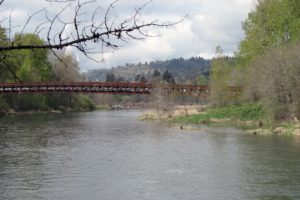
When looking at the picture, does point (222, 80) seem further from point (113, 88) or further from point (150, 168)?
point (150, 168)

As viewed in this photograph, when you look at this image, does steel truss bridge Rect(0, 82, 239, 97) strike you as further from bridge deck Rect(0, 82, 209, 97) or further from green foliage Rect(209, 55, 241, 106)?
green foliage Rect(209, 55, 241, 106)

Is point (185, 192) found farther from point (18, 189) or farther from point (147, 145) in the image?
point (147, 145)

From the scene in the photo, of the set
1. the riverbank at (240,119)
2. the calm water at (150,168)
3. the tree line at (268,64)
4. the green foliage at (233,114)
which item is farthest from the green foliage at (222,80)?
the calm water at (150,168)

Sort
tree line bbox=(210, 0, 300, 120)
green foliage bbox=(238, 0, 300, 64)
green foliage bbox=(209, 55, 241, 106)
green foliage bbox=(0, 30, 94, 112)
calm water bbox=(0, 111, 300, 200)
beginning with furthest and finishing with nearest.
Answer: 1. green foliage bbox=(0, 30, 94, 112)
2. green foliage bbox=(209, 55, 241, 106)
3. green foliage bbox=(238, 0, 300, 64)
4. tree line bbox=(210, 0, 300, 120)
5. calm water bbox=(0, 111, 300, 200)

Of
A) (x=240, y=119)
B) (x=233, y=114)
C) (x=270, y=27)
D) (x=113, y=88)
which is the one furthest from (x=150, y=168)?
(x=113, y=88)

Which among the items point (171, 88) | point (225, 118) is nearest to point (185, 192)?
point (225, 118)

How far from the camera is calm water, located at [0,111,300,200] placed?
59.3 ft

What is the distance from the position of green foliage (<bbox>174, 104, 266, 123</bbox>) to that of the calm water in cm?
1462

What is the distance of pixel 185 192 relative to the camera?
18.0 metres

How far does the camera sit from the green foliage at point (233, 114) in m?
51.0

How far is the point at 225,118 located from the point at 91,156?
1214 inches

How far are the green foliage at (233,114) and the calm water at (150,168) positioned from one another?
48.0 ft

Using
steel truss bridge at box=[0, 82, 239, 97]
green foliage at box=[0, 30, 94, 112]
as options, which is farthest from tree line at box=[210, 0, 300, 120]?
green foliage at box=[0, 30, 94, 112]

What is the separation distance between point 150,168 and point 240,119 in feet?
104
